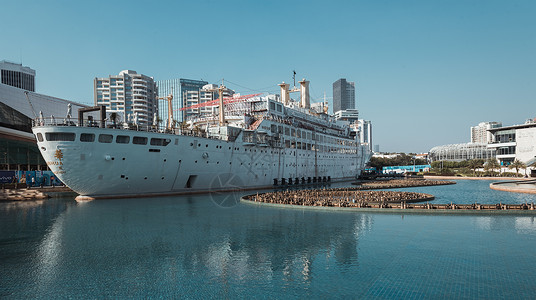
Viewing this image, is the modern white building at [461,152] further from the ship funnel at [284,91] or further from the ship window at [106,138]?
the ship window at [106,138]

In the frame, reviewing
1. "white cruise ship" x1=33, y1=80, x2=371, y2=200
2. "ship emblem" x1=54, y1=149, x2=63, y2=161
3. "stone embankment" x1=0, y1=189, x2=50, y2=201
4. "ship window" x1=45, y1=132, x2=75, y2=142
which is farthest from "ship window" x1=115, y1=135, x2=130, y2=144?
"stone embankment" x1=0, y1=189, x2=50, y2=201

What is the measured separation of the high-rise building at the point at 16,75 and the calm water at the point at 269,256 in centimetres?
12391

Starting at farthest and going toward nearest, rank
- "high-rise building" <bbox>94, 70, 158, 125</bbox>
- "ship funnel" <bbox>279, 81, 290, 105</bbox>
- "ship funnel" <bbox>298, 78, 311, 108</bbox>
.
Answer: "high-rise building" <bbox>94, 70, 158, 125</bbox>
"ship funnel" <bbox>298, 78, 311, 108</bbox>
"ship funnel" <bbox>279, 81, 290, 105</bbox>

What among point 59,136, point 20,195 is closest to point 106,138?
point 59,136

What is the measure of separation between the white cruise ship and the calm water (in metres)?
8.44

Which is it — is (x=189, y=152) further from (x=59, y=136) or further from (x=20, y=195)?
(x=20, y=195)

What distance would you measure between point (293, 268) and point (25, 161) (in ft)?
183

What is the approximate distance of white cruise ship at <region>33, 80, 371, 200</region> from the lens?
92.9 ft

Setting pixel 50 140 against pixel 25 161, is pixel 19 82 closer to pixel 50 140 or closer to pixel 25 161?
pixel 25 161

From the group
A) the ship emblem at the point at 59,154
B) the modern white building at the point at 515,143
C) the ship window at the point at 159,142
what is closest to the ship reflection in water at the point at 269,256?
the ship emblem at the point at 59,154

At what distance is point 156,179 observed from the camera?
107ft

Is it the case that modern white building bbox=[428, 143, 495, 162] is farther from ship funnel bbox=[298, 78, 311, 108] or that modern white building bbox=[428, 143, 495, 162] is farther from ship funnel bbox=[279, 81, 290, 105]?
ship funnel bbox=[279, 81, 290, 105]

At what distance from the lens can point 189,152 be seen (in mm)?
34156

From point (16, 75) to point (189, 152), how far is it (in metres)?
120
